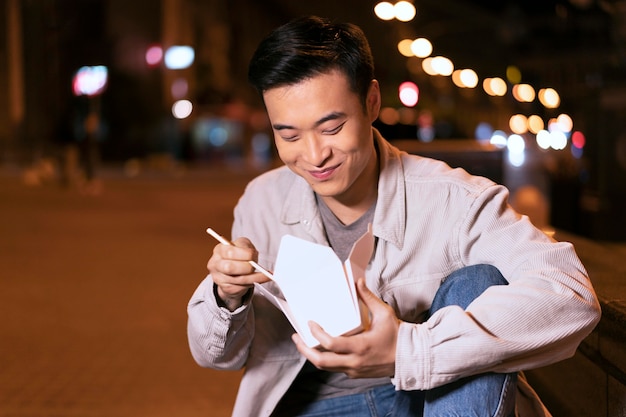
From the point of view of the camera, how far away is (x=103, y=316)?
7445 millimetres

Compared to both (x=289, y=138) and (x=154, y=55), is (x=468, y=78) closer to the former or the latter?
(x=289, y=138)

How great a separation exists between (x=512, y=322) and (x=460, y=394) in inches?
8.8

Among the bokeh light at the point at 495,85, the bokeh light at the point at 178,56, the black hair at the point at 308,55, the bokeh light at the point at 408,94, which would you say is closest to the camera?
the black hair at the point at 308,55

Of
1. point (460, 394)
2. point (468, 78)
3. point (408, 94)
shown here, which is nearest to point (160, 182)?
point (468, 78)

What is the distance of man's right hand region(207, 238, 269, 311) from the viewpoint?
232 cm

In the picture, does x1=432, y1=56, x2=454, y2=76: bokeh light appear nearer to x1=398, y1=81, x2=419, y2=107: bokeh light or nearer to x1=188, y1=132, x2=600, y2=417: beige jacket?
x1=398, y1=81, x2=419, y2=107: bokeh light

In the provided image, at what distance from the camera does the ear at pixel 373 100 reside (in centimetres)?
268

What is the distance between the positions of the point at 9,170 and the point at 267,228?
32909 mm

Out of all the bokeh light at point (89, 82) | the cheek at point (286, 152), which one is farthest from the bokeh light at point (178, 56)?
the cheek at point (286, 152)

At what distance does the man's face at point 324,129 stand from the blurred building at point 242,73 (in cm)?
629

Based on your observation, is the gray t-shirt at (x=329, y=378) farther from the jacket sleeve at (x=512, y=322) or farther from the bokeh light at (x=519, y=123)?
the bokeh light at (x=519, y=123)

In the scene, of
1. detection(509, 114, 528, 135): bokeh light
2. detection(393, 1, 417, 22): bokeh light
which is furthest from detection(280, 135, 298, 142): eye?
detection(509, 114, 528, 135): bokeh light

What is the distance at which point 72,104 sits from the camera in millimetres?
41188

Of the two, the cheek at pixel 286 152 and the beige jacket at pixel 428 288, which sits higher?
the cheek at pixel 286 152
